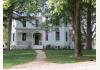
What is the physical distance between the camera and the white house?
56.4m

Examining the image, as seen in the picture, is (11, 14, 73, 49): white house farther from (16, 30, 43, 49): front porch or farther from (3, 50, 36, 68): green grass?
(3, 50, 36, 68): green grass

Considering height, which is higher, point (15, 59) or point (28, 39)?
point (28, 39)

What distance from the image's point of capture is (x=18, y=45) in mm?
57500

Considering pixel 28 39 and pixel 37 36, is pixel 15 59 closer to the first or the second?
pixel 28 39

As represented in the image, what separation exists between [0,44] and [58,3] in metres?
16.7

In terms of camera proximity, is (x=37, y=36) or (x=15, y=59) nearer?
(x=15, y=59)

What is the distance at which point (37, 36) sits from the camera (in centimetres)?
5888

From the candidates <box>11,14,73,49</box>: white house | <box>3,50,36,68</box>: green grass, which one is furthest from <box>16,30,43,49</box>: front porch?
<box>3,50,36,68</box>: green grass

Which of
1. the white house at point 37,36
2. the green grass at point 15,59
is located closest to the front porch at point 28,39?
the white house at point 37,36

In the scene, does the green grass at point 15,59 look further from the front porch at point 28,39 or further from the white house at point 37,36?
the front porch at point 28,39

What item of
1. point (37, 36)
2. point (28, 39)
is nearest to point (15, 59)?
point (28, 39)
